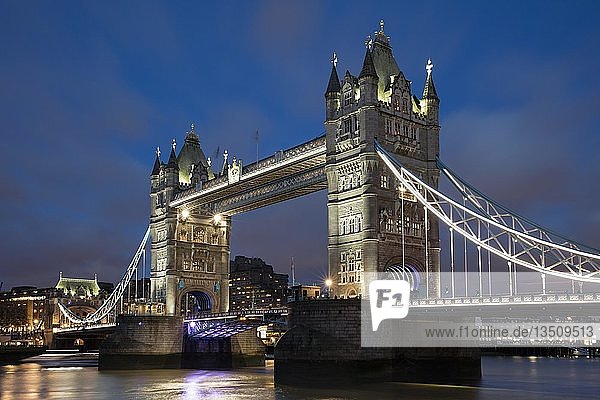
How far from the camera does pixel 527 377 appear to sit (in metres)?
57.4

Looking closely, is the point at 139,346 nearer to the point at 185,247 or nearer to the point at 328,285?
the point at 185,247

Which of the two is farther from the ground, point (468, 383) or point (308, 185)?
point (308, 185)

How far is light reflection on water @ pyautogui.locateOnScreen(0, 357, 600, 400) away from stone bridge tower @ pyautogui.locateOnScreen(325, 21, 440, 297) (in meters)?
9.59

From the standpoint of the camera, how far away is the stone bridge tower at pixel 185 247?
83688mm

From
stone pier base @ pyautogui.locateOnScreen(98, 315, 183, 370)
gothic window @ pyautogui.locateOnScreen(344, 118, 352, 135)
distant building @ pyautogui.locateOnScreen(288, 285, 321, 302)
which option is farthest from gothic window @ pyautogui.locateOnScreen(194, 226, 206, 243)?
gothic window @ pyautogui.locateOnScreen(344, 118, 352, 135)

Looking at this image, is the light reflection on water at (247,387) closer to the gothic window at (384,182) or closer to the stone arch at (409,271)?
the stone arch at (409,271)

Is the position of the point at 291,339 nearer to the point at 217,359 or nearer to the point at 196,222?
the point at 217,359

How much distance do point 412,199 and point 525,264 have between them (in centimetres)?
1521

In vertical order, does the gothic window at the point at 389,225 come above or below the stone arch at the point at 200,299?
above

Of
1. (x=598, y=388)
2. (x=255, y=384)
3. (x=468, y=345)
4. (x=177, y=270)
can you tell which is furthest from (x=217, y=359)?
(x=598, y=388)

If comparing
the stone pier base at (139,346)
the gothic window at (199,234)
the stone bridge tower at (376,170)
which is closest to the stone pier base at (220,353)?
the stone pier base at (139,346)

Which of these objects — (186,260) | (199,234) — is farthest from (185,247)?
(199,234)

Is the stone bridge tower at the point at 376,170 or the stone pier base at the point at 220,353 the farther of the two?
the stone pier base at the point at 220,353

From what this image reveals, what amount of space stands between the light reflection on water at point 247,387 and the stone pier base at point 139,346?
14.4ft
